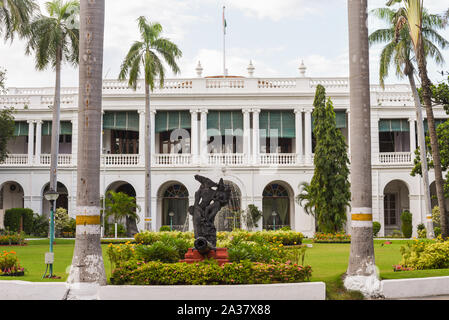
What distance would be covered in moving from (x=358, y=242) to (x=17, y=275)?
8042mm

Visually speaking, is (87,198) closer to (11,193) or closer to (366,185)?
(366,185)

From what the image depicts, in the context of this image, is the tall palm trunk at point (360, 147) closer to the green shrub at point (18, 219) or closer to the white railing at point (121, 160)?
the white railing at point (121, 160)

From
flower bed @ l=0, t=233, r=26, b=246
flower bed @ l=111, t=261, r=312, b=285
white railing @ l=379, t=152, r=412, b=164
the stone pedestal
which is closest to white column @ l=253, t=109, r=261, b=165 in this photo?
white railing @ l=379, t=152, r=412, b=164

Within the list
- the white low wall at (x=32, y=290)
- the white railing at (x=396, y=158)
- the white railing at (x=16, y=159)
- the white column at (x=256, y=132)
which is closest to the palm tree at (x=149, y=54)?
the white column at (x=256, y=132)

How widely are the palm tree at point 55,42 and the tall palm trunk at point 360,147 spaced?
1964 cm

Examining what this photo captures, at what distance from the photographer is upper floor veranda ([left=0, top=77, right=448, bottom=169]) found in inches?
1305

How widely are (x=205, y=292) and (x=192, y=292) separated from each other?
0.81 ft

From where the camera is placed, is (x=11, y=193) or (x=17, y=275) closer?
(x=17, y=275)

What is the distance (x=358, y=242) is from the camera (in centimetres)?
1052

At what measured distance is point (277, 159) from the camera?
3309 cm

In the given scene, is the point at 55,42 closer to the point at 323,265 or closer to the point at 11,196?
the point at 11,196

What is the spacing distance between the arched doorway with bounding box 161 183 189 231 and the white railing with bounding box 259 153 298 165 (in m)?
5.88

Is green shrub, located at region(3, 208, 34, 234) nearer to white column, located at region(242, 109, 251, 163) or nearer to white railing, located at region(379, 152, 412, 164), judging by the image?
white column, located at region(242, 109, 251, 163)
